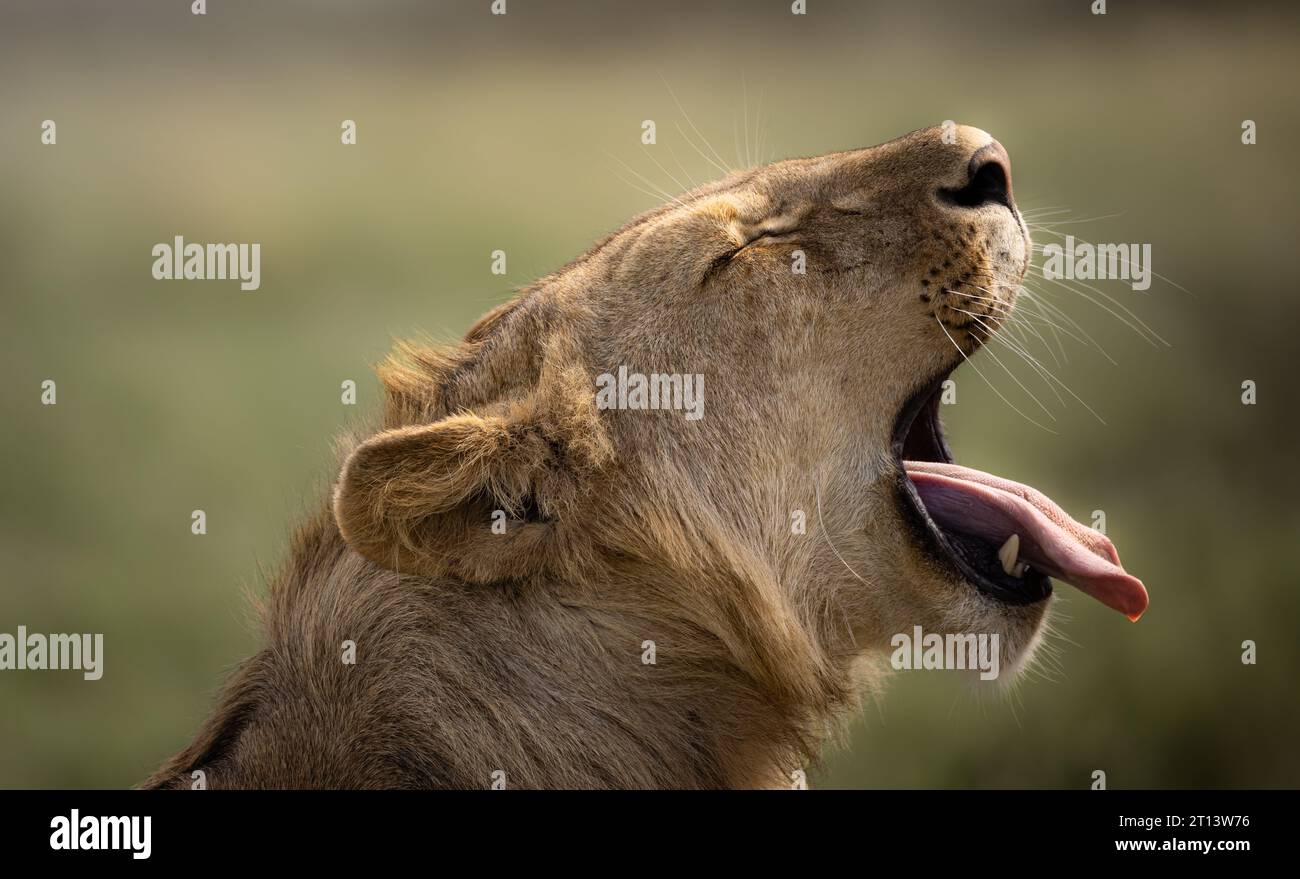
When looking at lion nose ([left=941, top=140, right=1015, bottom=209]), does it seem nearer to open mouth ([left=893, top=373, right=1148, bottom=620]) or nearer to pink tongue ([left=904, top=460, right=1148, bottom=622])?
open mouth ([left=893, top=373, right=1148, bottom=620])

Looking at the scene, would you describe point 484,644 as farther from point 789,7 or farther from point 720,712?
point 789,7

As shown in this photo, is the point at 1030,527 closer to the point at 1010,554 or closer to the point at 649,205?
the point at 1010,554

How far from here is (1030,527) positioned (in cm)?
404

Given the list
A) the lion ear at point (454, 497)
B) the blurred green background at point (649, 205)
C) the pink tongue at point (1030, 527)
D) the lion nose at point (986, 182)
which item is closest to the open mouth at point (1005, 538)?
the pink tongue at point (1030, 527)

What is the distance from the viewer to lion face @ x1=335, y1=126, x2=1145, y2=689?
3.76m

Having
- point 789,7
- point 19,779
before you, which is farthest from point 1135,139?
point 19,779

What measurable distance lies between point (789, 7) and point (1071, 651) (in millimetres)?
5457

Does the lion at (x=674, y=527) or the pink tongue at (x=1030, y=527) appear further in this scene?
the pink tongue at (x=1030, y=527)

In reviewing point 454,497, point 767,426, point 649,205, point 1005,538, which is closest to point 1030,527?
point 1005,538

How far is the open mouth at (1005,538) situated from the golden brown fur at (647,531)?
0.24 ft

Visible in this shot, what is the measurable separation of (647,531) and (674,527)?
8cm

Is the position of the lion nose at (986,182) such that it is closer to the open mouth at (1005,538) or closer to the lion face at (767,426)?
the lion face at (767,426)

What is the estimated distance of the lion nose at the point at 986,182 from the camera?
13.6ft

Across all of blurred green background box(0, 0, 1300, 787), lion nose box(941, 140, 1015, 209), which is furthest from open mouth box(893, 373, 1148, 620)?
blurred green background box(0, 0, 1300, 787)
